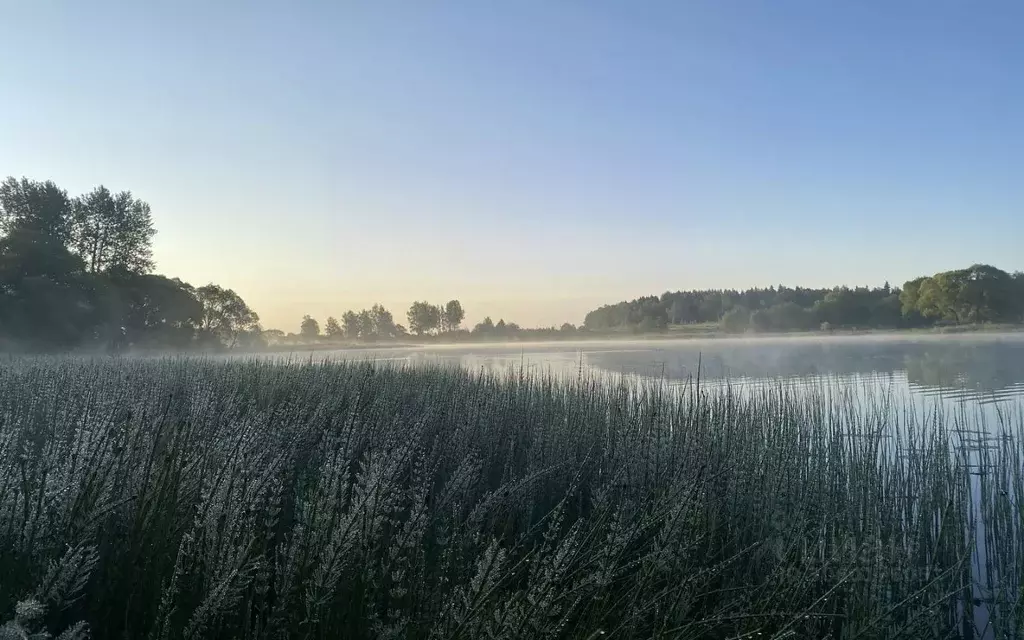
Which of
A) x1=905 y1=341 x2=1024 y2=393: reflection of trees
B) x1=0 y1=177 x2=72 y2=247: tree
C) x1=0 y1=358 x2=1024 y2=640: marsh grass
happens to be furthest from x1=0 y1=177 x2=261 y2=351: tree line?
x1=905 y1=341 x2=1024 y2=393: reflection of trees

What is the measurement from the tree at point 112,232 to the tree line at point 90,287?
0.05m

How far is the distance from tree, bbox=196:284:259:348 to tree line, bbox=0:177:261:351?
0.24 ft

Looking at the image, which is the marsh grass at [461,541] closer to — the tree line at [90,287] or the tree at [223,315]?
the tree line at [90,287]

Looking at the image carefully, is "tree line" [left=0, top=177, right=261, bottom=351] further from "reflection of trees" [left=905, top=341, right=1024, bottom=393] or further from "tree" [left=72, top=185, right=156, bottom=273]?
"reflection of trees" [left=905, top=341, right=1024, bottom=393]

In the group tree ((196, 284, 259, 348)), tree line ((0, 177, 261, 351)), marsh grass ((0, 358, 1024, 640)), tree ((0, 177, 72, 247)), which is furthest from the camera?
tree ((196, 284, 259, 348))

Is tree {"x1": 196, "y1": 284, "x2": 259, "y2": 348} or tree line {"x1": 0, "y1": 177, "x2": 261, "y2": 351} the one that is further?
tree {"x1": 196, "y1": 284, "x2": 259, "y2": 348}

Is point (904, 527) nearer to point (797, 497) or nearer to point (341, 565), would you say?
point (797, 497)

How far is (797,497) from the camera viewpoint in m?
4.20

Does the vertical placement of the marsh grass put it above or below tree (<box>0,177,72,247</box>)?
below

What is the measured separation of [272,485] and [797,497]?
139 inches

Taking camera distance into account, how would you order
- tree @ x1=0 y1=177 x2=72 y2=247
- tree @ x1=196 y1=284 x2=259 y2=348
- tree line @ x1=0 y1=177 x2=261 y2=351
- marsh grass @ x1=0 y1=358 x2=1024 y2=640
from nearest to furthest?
marsh grass @ x1=0 y1=358 x2=1024 y2=640 < tree line @ x1=0 y1=177 x2=261 y2=351 < tree @ x1=0 y1=177 x2=72 y2=247 < tree @ x1=196 y1=284 x2=259 y2=348

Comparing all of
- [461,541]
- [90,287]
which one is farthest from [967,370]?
[90,287]

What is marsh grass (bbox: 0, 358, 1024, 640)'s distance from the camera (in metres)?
1.80

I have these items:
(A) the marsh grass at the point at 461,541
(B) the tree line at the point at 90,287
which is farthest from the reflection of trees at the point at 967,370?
(B) the tree line at the point at 90,287
